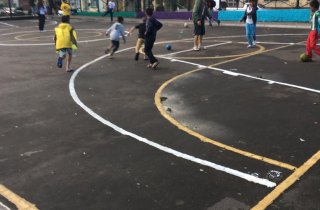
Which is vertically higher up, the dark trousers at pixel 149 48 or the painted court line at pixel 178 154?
the dark trousers at pixel 149 48

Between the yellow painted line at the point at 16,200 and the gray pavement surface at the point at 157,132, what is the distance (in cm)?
7

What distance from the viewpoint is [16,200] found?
5.07m

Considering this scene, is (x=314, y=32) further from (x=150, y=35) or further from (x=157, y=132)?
(x=157, y=132)

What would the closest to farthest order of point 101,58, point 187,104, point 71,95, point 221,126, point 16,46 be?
point 221,126, point 187,104, point 71,95, point 101,58, point 16,46

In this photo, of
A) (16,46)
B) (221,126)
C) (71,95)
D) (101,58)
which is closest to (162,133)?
(221,126)

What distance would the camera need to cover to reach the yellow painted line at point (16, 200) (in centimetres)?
490

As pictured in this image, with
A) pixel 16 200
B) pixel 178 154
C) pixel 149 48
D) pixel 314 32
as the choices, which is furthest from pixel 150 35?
pixel 16 200

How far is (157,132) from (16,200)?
281 cm

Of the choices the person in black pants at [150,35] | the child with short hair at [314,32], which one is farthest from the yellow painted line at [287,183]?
the child with short hair at [314,32]

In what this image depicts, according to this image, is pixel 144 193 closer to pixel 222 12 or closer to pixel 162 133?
pixel 162 133

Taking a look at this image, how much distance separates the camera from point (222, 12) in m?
29.8

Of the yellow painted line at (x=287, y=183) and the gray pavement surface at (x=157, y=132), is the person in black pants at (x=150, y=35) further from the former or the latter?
the yellow painted line at (x=287, y=183)

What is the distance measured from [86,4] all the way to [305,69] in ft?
137

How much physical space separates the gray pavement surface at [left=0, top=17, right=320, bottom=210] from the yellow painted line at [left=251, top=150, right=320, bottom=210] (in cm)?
6
